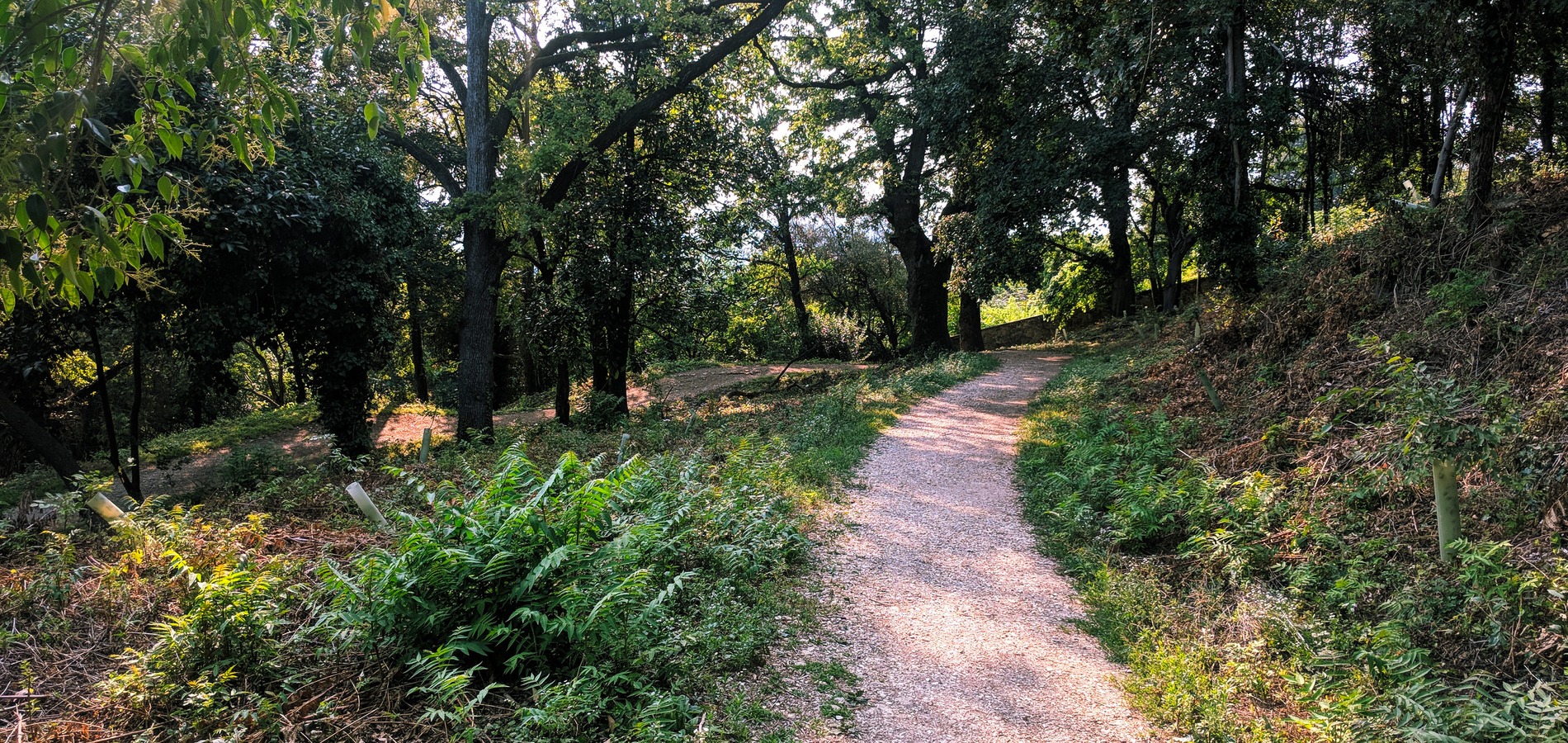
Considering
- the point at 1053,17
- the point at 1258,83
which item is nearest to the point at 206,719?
the point at 1053,17

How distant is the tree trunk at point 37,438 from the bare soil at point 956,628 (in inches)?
368

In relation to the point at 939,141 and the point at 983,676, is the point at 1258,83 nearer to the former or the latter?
the point at 939,141

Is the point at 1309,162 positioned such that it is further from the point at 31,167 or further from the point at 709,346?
the point at 31,167

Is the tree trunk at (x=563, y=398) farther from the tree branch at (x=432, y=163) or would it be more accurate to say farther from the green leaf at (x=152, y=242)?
the green leaf at (x=152, y=242)

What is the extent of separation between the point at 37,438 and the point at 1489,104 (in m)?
16.5

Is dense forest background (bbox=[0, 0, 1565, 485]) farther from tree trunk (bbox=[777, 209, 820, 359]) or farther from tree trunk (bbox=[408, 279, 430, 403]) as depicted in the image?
tree trunk (bbox=[777, 209, 820, 359])

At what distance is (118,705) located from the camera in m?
2.92

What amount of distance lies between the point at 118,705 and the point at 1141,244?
102 feet

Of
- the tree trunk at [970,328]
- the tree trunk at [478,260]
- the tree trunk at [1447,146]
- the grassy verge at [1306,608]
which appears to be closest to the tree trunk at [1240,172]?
the tree trunk at [1447,146]

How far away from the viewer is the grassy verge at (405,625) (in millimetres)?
3018

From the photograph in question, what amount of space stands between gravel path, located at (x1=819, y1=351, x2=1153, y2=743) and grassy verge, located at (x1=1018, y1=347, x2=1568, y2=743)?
292mm

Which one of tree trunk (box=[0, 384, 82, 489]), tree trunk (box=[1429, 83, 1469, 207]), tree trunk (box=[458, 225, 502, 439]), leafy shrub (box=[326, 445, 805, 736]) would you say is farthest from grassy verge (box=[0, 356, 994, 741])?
tree trunk (box=[1429, 83, 1469, 207])

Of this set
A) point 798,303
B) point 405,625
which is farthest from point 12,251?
point 798,303

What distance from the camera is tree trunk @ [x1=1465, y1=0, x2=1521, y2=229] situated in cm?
700
